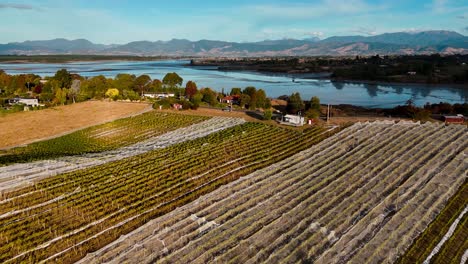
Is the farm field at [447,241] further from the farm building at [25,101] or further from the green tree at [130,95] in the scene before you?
the farm building at [25,101]

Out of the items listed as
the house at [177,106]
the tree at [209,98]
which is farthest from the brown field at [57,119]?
Result: the tree at [209,98]

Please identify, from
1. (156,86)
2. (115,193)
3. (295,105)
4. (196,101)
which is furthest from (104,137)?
(156,86)

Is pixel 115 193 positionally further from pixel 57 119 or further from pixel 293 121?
pixel 57 119

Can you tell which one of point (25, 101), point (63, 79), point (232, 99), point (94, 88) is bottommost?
point (25, 101)

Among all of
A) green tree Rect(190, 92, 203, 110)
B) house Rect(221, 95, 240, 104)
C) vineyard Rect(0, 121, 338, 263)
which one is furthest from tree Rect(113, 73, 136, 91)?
vineyard Rect(0, 121, 338, 263)

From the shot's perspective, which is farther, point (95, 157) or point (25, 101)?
point (25, 101)

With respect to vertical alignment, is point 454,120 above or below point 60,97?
below

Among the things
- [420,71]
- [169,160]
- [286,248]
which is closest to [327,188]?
[286,248]
